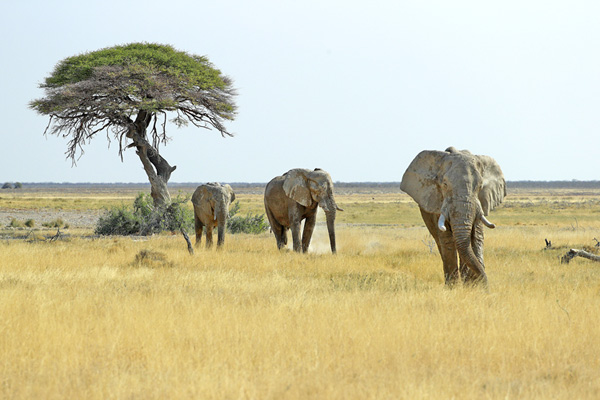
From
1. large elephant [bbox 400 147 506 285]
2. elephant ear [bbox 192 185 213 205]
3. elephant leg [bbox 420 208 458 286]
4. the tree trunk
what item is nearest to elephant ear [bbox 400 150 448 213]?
large elephant [bbox 400 147 506 285]

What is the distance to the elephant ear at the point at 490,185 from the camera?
10.4 meters

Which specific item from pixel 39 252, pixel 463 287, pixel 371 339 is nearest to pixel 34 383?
pixel 371 339

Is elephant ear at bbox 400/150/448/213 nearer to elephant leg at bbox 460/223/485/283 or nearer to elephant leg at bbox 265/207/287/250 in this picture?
elephant leg at bbox 460/223/485/283

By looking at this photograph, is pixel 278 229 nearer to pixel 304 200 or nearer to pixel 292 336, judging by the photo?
pixel 304 200

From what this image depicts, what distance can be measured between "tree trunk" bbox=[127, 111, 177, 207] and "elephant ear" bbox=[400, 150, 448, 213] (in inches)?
674

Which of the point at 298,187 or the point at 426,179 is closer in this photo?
the point at 426,179

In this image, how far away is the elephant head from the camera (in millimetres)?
16844

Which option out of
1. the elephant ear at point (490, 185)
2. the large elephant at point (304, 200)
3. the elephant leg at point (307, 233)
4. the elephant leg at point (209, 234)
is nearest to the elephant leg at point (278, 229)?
the large elephant at point (304, 200)

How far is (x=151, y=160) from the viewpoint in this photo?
92.6 feet

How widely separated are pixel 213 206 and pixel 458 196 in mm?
9528

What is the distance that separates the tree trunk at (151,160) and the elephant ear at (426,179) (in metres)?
17.1

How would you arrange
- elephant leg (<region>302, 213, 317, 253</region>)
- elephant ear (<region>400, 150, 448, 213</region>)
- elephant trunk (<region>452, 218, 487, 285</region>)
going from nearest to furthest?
elephant trunk (<region>452, 218, 487, 285</region>), elephant ear (<region>400, 150, 448, 213</region>), elephant leg (<region>302, 213, 317, 253</region>)

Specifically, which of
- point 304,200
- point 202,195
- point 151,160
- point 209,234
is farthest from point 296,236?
point 151,160

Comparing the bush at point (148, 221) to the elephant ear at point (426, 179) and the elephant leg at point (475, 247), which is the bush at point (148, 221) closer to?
the elephant ear at point (426, 179)
